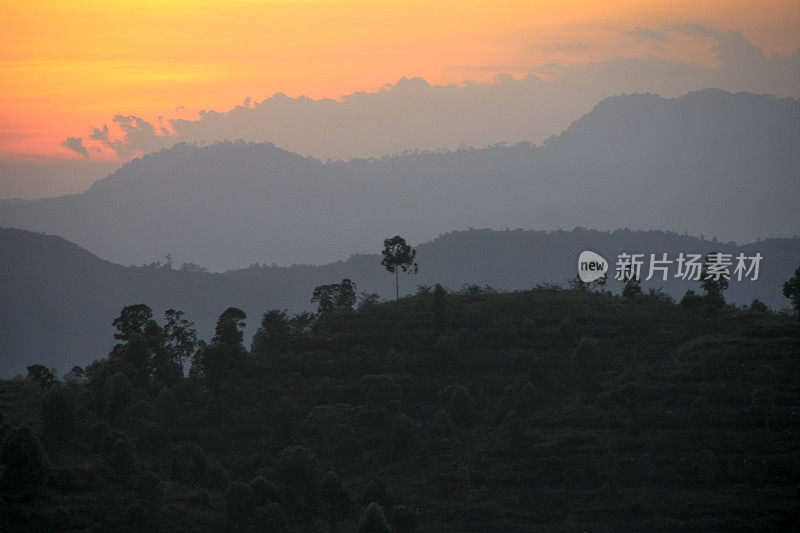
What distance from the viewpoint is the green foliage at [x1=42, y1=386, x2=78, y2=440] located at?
68.1 m

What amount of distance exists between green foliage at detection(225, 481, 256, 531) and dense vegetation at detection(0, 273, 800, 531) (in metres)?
0.14

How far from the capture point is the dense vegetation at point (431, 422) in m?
54.4

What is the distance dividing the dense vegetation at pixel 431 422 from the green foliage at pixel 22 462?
0.39ft

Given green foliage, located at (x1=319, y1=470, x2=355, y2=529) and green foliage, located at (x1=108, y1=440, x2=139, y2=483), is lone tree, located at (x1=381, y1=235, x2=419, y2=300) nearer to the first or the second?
green foliage, located at (x1=108, y1=440, x2=139, y2=483)

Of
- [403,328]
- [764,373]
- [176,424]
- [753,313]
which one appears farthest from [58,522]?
[753,313]

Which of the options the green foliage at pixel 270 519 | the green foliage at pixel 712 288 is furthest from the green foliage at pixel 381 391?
the green foliage at pixel 712 288

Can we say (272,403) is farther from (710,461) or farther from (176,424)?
(710,461)

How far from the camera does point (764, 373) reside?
6756 cm

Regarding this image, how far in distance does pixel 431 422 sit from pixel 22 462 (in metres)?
32.5

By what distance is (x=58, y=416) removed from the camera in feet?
225

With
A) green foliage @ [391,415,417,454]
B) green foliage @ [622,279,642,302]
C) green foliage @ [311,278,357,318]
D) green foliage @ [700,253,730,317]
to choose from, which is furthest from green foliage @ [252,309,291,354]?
green foliage @ [700,253,730,317]

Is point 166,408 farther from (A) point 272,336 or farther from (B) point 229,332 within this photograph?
(A) point 272,336

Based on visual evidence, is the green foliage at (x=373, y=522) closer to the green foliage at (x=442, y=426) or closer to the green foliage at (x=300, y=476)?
the green foliage at (x=300, y=476)

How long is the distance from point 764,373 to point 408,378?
31.4 m
